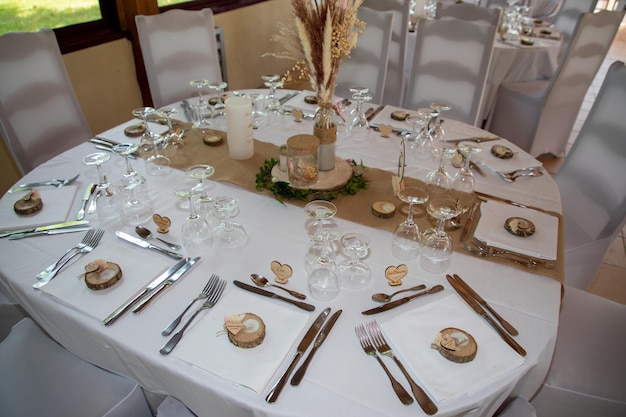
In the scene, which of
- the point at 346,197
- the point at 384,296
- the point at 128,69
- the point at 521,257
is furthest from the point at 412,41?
the point at 384,296

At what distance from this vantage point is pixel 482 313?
1.12m

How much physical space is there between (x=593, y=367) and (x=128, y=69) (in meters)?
3.44

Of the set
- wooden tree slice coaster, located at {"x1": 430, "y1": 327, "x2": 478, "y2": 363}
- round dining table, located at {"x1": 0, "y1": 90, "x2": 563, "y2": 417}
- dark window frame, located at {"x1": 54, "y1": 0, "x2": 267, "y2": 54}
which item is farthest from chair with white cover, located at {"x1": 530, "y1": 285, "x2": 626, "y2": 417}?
dark window frame, located at {"x1": 54, "y1": 0, "x2": 267, "y2": 54}

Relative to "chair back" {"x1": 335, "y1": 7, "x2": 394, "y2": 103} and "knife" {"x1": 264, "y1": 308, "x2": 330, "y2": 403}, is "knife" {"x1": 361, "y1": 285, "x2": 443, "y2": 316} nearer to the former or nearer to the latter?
"knife" {"x1": 264, "y1": 308, "x2": 330, "y2": 403}

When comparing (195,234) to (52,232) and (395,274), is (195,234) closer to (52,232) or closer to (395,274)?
(52,232)

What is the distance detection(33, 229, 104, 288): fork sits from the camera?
1187mm

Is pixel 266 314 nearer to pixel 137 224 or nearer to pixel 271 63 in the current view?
pixel 137 224

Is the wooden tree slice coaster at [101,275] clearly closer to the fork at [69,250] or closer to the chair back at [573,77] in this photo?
the fork at [69,250]

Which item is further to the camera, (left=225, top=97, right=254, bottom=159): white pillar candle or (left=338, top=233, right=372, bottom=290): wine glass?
(left=225, top=97, right=254, bottom=159): white pillar candle

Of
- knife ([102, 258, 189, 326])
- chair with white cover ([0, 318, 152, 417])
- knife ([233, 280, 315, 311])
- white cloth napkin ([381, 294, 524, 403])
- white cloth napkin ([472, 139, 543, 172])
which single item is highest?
white cloth napkin ([472, 139, 543, 172])

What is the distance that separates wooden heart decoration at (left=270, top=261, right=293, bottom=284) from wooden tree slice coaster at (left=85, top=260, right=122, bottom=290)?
0.43 m

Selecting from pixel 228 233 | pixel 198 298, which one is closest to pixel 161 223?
pixel 228 233

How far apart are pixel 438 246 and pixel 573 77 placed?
8.40 feet

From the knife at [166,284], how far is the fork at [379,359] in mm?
517
